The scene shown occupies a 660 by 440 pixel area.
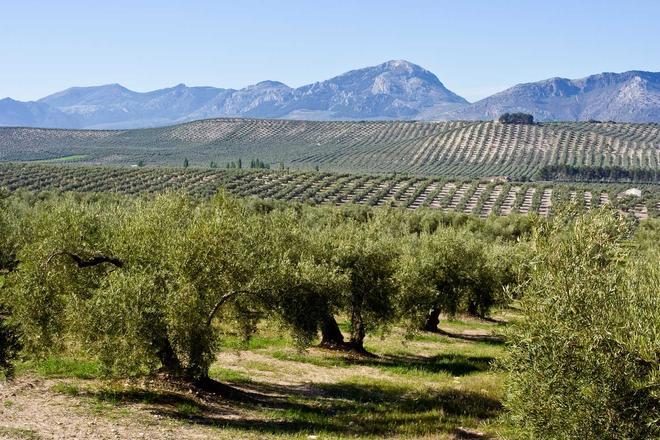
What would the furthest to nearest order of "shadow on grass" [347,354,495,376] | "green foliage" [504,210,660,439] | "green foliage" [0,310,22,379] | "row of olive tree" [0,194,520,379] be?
"shadow on grass" [347,354,495,376] < "row of olive tree" [0,194,520,379] < "green foliage" [0,310,22,379] < "green foliage" [504,210,660,439]

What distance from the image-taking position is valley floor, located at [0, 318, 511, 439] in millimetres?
20375

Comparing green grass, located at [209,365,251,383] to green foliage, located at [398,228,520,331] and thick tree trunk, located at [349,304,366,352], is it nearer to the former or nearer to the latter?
thick tree trunk, located at [349,304,366,352]

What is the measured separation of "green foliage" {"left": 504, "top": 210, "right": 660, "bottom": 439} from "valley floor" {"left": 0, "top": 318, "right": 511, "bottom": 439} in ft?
7.25

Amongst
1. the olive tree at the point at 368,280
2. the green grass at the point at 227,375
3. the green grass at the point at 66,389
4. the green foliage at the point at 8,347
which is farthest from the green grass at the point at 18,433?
the olive tree at the point at 368,280

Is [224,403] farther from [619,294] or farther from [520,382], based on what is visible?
[619,294]

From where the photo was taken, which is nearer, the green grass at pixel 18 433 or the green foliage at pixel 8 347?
the green grass at pixel 18 433

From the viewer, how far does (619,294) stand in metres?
15.3

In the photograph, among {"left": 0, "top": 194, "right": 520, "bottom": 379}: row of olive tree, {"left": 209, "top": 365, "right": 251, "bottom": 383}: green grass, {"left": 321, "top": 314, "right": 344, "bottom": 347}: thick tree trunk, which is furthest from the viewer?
{"left": 321, "top": 314, "right": 344, "bottom": 347}: thick tree trunk

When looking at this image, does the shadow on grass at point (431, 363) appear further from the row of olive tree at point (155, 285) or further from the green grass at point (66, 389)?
the green grass at point (66, 389)

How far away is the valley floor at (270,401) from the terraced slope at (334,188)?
96249 mm

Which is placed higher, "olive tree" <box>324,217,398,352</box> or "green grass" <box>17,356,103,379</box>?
"olive tree" <box>324,217,398,352</box>

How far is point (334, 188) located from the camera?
151 m

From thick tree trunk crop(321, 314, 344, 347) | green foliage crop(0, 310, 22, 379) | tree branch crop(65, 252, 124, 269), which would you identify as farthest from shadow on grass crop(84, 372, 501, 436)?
thick tree trunk crop(321, 314, 344, 347)

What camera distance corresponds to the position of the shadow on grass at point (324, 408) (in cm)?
2245
